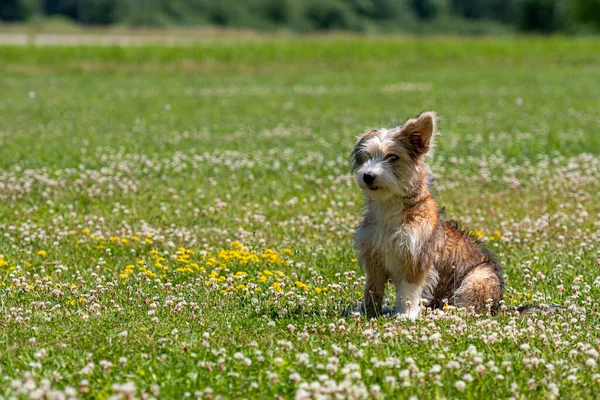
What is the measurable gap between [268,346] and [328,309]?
1517 millimetres

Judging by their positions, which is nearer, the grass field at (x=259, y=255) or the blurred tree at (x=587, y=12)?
the grass field at (x=259, y=255)

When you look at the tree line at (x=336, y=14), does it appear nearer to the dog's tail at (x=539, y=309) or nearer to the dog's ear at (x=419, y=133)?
the dog's ear at (x=419, y=133)

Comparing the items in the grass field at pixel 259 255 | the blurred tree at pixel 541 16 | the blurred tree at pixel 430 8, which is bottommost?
the blurred tree at pixel 430 8

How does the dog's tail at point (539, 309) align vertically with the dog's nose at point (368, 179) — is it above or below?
below

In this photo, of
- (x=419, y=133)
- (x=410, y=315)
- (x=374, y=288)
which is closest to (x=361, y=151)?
(x=419, y=133)

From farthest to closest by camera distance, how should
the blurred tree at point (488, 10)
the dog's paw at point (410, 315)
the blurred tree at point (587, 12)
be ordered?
the blurred tree at point (488, 10)
the blurred tree at point (587, 12)
the dog's paw at point (410, 315)

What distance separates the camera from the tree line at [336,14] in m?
130

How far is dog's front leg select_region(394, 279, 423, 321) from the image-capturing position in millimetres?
7699

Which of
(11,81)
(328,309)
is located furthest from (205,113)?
(328,309)

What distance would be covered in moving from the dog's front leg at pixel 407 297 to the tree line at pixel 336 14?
109 m

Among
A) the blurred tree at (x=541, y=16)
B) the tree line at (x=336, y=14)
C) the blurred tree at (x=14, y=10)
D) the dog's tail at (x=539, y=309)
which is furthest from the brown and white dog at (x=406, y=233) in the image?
the blurred tree at (x=14, y=10)

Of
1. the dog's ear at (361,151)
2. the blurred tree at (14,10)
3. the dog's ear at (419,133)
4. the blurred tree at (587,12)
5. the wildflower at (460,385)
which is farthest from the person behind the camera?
the blurred tree at (14,10)

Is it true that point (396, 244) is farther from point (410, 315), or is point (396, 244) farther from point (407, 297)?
point (410, 315)

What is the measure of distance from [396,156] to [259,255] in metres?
2.89
